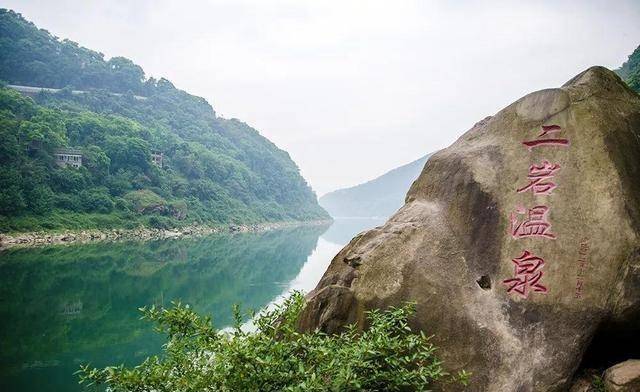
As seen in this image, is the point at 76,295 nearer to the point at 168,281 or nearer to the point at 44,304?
the point at 44,304

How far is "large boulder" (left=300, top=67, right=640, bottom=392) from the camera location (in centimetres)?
421

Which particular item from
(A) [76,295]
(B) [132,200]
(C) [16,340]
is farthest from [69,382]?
(B) [132,200]

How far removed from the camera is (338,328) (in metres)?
4.71

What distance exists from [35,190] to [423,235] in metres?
36.2

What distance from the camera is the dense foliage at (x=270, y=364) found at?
3.06 meters

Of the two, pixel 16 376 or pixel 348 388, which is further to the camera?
pixel 16 376

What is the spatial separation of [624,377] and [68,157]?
151 ft

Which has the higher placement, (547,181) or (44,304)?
(547,181)

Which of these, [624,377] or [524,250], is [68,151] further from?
[624,377]

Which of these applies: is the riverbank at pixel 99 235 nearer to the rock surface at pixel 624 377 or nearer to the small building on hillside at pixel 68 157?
the small building on hillside at pixel 68 157

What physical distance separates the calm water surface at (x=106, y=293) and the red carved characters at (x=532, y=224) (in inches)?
327

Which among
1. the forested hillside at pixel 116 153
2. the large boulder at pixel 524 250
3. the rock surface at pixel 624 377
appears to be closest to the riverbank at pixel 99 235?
the forested hillside at pixel 116 153

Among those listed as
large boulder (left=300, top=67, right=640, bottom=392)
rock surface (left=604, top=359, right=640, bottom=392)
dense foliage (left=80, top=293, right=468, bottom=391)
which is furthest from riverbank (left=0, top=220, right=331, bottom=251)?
rock surface (left=604, top=359, right=640, bottom=392)

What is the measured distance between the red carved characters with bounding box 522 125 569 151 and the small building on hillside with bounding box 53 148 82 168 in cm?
4312
